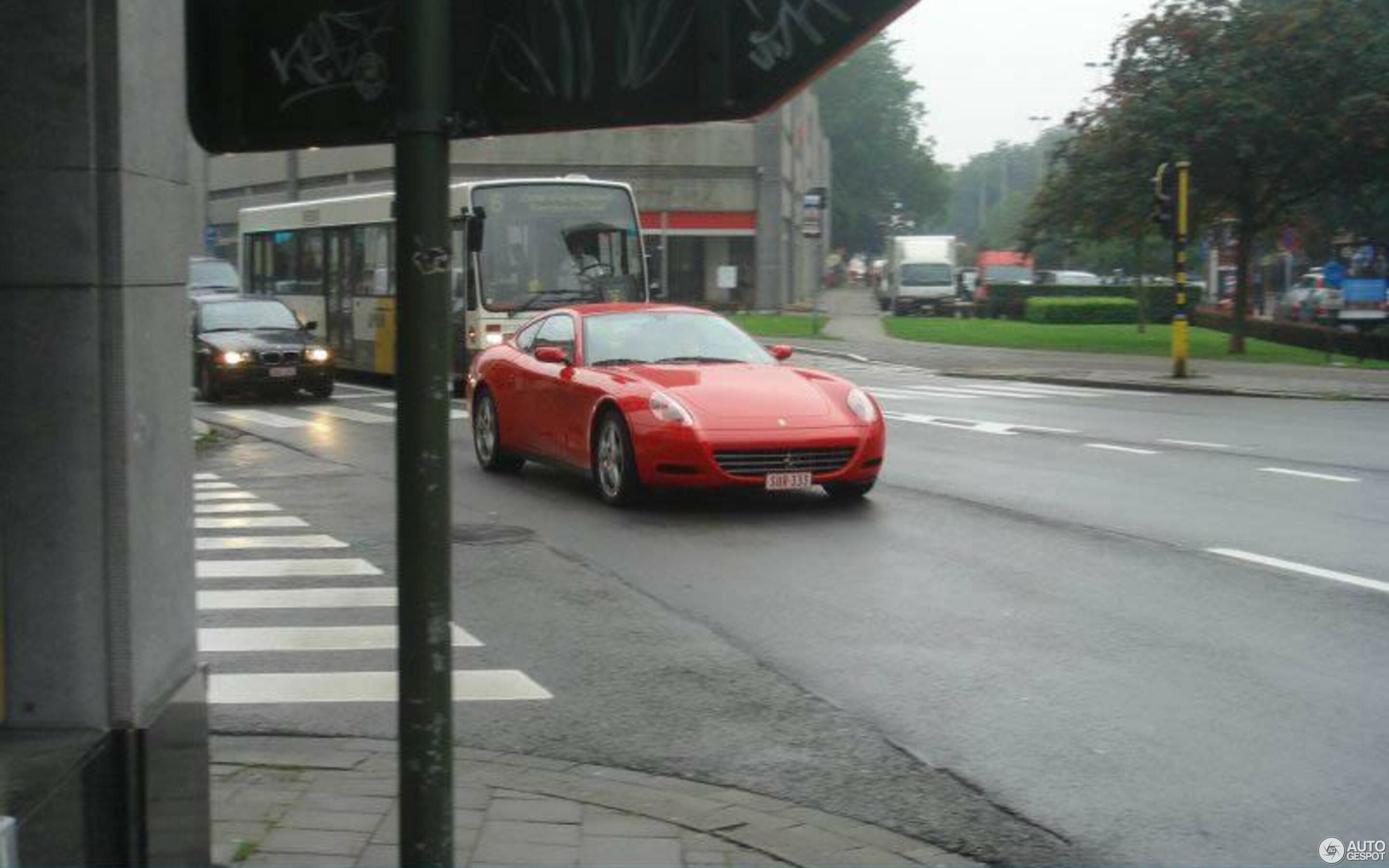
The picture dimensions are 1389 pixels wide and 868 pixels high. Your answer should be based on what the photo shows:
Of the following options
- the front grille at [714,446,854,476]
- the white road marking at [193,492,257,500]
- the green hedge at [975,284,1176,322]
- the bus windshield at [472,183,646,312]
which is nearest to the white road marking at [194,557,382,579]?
the front grille at [714,446,854,476]

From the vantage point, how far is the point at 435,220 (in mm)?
3227

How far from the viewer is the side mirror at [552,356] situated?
13398mm

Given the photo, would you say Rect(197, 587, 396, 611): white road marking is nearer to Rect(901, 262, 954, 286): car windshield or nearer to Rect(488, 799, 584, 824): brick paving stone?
Rect(488, 799, 584, 824): brick paving stone

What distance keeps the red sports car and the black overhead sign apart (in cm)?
844

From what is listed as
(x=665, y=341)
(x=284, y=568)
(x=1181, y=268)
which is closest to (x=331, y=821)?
(x=284, y=568)

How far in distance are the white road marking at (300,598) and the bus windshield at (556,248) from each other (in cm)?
1458

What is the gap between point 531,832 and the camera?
4918 mm

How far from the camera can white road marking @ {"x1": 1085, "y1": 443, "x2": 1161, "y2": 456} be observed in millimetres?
16500

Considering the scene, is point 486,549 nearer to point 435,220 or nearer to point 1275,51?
point 435,220

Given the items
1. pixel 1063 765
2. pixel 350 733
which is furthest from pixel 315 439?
pixel 1063 765

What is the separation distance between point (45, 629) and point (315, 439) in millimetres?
15040

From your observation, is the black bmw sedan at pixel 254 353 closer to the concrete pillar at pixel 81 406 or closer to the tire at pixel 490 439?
the tire at pixel 490 439

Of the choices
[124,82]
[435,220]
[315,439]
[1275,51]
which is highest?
[1275,51]

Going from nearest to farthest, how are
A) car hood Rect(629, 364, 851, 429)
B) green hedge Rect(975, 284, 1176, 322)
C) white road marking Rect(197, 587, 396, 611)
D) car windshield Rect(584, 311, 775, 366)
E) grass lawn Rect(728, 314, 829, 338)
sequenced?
white road marking Rect(197, 587, 396, 611), car hood Rect(629, 364, 851, 429), car windshield Rect(584, 311, 775, 366), grass lawn Rect(728, 314, 829, 338), green hedge Rect(975, 284, 1176, 322)
